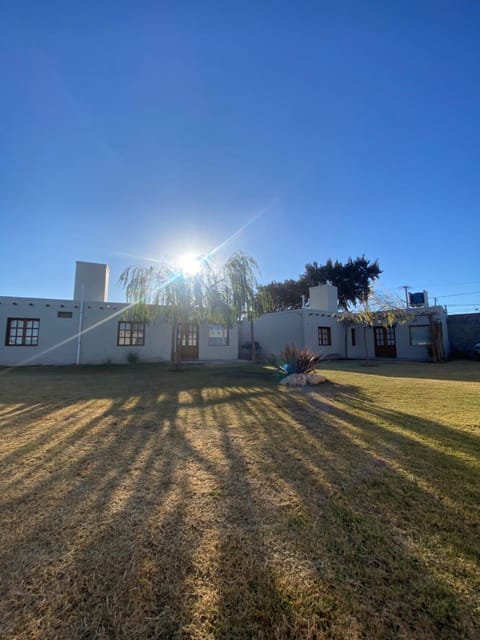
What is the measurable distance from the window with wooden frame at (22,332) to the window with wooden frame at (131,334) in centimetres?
310

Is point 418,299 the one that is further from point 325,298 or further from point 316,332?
point 316,332

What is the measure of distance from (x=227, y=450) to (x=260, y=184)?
9024 millimetres

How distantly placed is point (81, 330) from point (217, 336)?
246 inches

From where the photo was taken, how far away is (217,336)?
1496 centimetres

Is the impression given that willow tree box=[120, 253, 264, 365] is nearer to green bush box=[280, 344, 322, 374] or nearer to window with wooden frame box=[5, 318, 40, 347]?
green bush box=[280, 344, 322, 374]

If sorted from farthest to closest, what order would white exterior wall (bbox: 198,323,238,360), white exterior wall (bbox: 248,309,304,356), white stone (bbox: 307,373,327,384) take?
white exterior wall (bbox: 248,309,304,356), white exterior wall (bbox: 198,323,238,360), white stone (bbox: 307,373,327,384)

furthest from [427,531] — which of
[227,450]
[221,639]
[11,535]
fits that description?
[11,535]

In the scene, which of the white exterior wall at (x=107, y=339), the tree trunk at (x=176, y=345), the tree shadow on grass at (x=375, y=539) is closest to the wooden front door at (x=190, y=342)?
the white exterior wall at (x=107, y=339)

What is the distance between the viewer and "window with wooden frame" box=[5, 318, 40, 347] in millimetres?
11164

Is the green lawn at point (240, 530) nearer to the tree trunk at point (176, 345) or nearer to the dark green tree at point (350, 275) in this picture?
the tree trunk at point (176, 345)

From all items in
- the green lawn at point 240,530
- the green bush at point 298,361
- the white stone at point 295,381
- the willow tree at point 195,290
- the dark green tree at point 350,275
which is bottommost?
the green lawn at point 240,530

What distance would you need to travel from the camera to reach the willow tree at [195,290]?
9477 mm

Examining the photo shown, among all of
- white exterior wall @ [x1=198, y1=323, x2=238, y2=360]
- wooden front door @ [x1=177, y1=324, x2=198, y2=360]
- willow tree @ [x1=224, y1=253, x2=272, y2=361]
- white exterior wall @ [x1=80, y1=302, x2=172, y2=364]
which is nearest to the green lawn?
willow tree @ [x1=224, y1=253, x2=272, y2=361]

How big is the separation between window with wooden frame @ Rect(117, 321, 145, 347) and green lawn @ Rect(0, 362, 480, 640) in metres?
9.39
